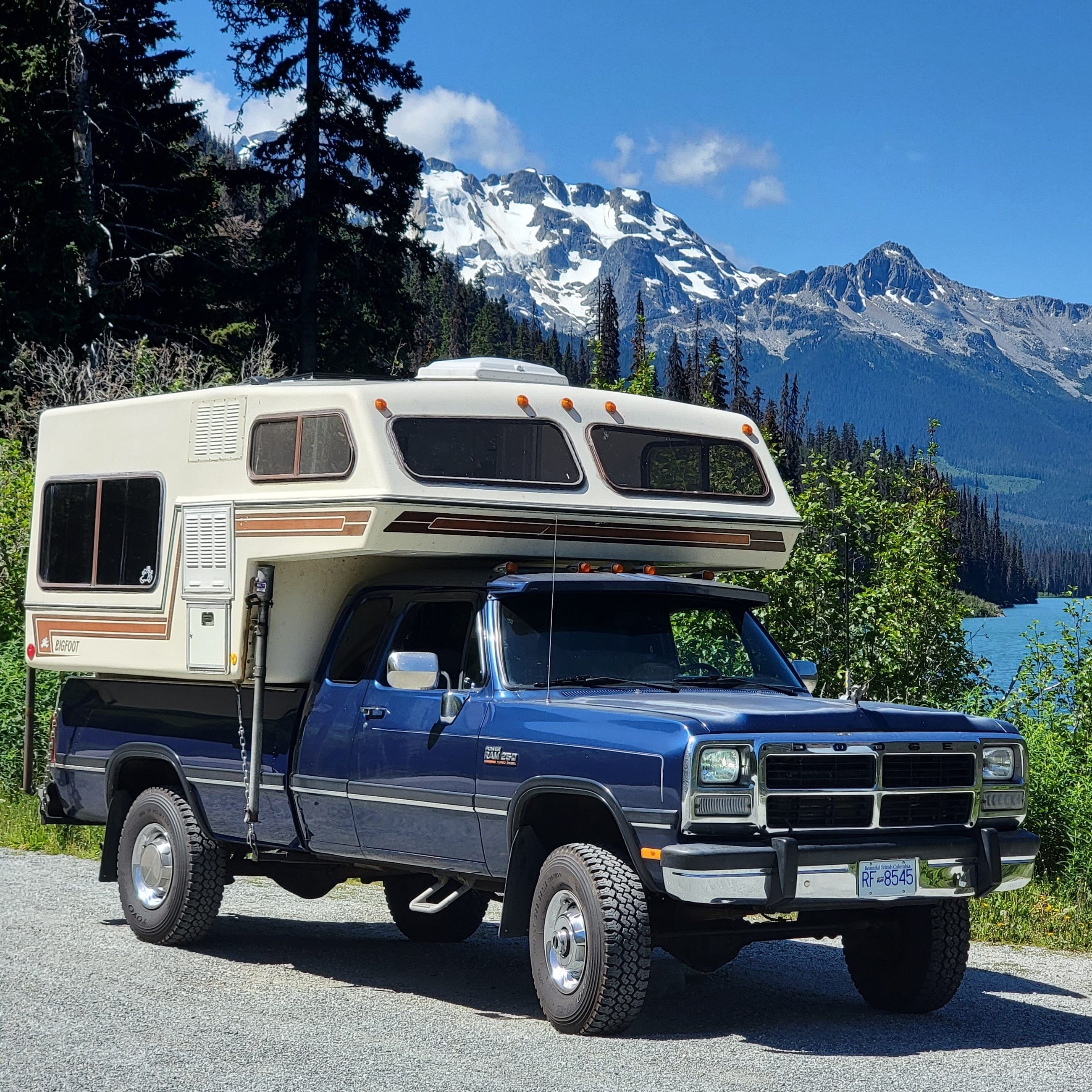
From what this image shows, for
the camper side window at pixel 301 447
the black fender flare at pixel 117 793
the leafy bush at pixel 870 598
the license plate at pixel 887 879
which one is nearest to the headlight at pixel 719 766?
the license plate at pixel 887 879

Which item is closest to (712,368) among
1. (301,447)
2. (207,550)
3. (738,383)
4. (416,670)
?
(207,550)

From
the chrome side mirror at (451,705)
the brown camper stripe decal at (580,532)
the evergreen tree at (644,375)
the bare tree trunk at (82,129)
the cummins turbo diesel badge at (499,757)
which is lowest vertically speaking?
the cummins turbo diesel badge at (499,757)

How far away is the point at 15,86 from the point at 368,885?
68.3ft

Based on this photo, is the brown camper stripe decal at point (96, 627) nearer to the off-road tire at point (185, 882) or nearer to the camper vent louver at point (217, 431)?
the camper vent louver at point (217, 431)

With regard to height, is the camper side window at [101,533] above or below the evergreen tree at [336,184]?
below

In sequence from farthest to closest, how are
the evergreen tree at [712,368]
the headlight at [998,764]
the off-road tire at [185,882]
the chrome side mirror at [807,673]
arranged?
the evergreen tree at [712,368], the off-road tire at [185,882], the chrome side mirror at [807,673], the headlight at [998,764]

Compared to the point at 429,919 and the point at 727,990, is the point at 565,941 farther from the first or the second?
the point at 429,919

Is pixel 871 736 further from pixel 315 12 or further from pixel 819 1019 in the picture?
pixel 315 12

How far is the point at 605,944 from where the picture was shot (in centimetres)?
691

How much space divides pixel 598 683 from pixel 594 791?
3.21 ft

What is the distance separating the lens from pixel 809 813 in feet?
23.2

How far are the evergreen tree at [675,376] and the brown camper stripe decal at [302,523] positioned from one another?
116 m

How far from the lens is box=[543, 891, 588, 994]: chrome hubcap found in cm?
718

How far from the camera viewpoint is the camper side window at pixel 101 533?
9.73 metres
